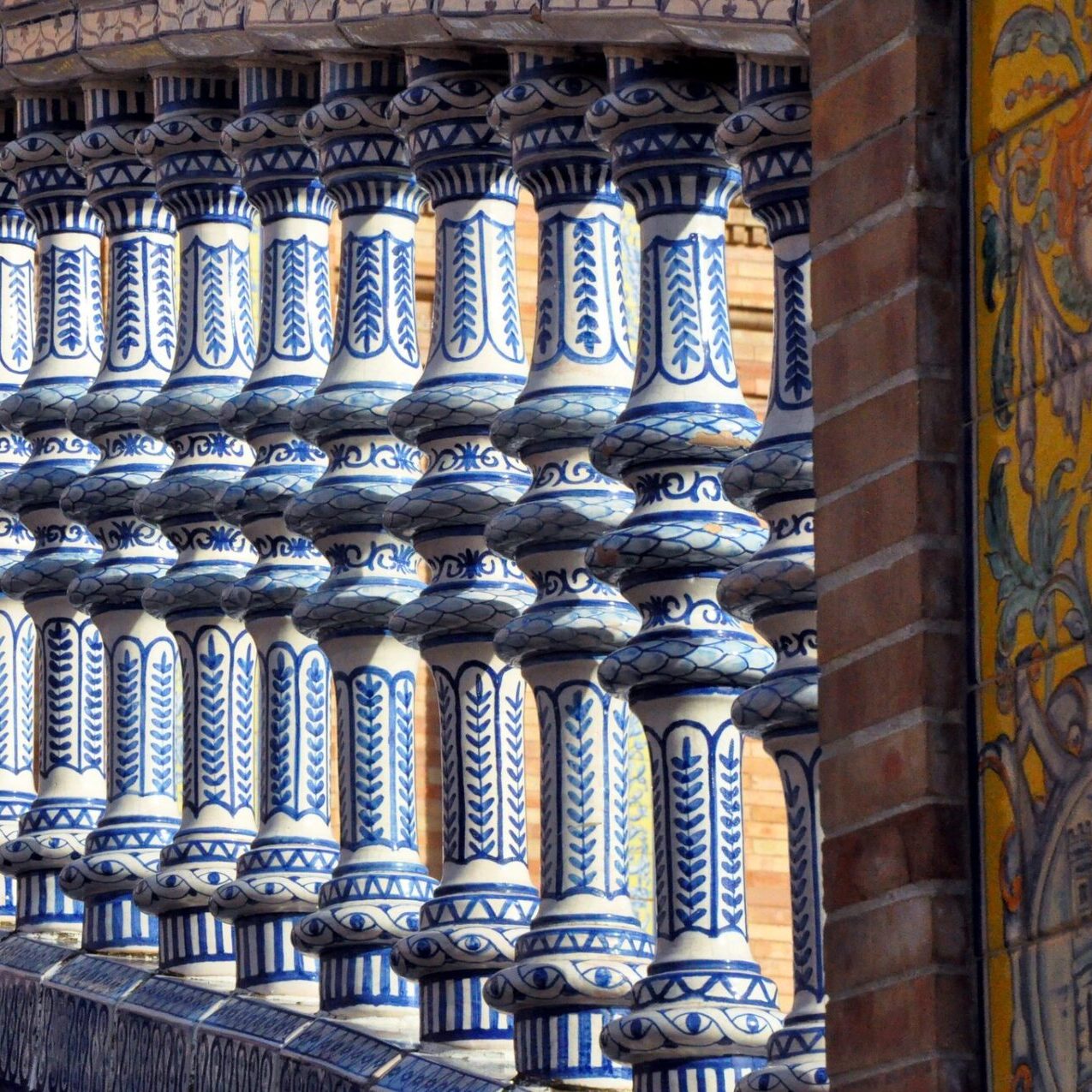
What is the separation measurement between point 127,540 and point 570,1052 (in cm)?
123

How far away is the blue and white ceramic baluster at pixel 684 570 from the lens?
3.86 m

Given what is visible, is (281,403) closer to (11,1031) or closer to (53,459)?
(53,459)

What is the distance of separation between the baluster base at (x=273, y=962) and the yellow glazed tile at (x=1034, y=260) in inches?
78.1

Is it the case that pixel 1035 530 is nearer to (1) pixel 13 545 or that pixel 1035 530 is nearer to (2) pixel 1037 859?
(2) pixel 1037 859

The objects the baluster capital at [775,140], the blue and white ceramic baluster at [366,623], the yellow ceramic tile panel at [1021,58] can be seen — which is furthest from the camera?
the blue and white ceramic baluster at [366,623]

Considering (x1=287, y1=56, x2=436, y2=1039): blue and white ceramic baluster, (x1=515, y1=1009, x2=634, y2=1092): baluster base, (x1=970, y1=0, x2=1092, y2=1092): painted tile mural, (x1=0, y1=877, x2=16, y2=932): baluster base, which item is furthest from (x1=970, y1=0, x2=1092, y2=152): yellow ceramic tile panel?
(x1=0, y1=877, x2=16, y2=932): baluster base

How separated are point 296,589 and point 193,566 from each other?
0.76 feet

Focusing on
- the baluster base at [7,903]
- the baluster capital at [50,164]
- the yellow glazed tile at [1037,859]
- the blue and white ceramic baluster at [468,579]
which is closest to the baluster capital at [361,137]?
the blue and white ceramic baluster at [468,579]

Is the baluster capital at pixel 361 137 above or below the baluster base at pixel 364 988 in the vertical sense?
above

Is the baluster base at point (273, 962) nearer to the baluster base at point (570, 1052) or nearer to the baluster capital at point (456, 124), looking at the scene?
the baluster base at point (570, 1052)

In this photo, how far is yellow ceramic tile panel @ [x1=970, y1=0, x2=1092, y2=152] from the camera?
9.26 ft

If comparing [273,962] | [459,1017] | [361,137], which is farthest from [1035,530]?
[273,962]

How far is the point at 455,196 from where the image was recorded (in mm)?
4457

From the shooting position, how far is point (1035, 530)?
9.22 feet
